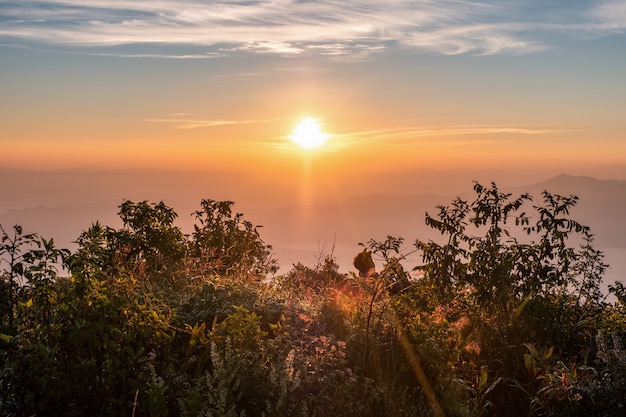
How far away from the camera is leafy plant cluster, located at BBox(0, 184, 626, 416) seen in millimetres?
6188

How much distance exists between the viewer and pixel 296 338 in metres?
7.61

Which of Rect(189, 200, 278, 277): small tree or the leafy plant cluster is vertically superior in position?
Rect(189, 200, 278, 277): small tree

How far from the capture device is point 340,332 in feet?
26.8

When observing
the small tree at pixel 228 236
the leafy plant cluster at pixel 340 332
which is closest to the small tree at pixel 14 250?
the leafy plant cluster at pixel 340 332

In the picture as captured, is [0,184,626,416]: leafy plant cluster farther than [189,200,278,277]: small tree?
No

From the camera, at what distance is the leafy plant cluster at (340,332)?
20.3 ft

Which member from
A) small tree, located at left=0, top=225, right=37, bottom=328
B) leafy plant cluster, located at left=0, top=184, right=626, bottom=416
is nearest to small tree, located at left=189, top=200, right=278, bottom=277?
leafy plant cluster, located at left=0, top=184, right=626, bottom=416

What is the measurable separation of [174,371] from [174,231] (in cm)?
564

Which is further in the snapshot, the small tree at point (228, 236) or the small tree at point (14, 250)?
the small tree at point (228, 236)

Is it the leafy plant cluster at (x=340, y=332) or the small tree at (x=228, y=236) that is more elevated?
the small tree at (x=228, y=236)

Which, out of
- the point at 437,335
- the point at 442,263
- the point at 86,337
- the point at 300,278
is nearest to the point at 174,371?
the point at 86,337

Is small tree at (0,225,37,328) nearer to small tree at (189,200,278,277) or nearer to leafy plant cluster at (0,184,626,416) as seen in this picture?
leafy plant cluster at (0,184,626,416)

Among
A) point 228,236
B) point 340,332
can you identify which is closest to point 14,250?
point 340,332

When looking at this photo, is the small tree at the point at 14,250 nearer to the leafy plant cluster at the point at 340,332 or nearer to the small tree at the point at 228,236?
the leafy plant cluster at the point at 340,332
